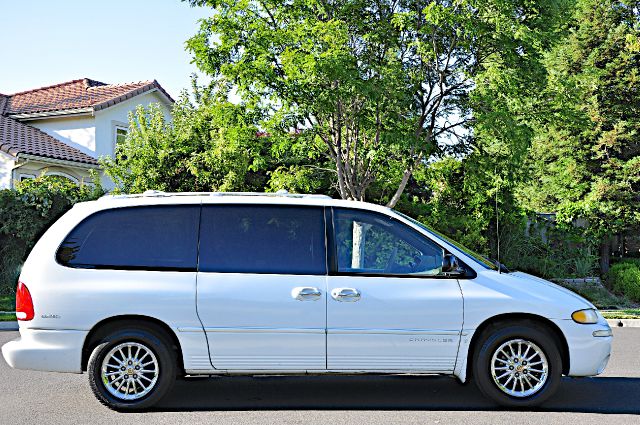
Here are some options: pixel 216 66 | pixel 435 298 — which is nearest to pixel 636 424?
pixel 435 298

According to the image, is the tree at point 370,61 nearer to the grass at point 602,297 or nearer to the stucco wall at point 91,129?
the grass at point 602,297

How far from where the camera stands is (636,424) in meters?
5.80

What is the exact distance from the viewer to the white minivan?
6.22m

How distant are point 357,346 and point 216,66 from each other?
9067 mm

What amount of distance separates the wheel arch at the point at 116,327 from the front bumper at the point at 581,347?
3415 mm

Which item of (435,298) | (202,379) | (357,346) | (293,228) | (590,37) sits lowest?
(202,379)

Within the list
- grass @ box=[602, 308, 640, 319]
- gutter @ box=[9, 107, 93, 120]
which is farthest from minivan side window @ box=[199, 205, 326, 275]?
gutter @ box=[9, 107, 93, 120]

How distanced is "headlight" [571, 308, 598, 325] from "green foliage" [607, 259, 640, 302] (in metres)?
13.2

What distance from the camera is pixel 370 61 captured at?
14883 mm

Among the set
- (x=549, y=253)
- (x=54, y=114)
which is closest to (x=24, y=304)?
(x=549, y=253)

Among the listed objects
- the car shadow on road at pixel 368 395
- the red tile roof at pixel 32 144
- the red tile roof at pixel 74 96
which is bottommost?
the car shadow on road at pixel 368 395

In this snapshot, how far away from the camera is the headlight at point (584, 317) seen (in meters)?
6.37

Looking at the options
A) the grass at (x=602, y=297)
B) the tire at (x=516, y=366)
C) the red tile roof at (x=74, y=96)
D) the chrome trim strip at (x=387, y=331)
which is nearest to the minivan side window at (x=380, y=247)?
the chrome trim strip at (x=387, y=331)

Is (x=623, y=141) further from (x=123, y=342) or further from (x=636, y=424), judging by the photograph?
(x=123, y=342)
